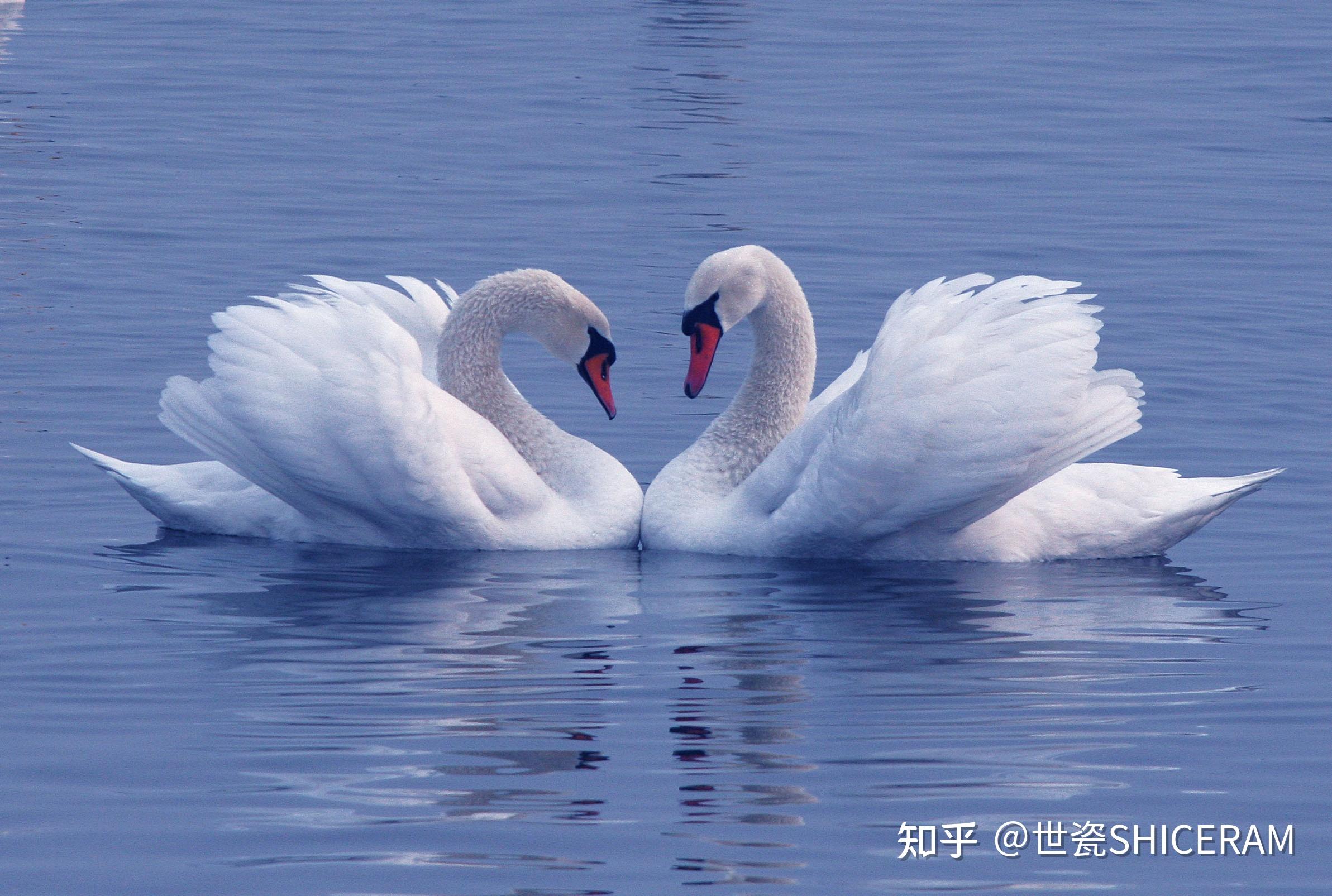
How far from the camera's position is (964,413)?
912 cm

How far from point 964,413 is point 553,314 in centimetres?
233

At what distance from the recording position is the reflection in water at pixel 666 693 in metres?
6.58

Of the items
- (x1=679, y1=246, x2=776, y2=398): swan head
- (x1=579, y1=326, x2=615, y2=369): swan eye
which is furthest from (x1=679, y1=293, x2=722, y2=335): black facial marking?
(x1=579, y1=326, x2=615, y2=369): swan eye

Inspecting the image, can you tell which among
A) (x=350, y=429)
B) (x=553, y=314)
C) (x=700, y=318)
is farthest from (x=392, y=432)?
(x=700, y=318)

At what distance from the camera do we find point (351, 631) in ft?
28.5

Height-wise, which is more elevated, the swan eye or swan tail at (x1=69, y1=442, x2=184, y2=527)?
the swan eye

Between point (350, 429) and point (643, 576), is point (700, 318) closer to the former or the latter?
point (643, 576)

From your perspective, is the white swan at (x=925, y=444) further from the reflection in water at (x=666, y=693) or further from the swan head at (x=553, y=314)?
the swan head at (x=553, y=314)

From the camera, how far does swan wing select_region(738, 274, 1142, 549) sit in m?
9.12

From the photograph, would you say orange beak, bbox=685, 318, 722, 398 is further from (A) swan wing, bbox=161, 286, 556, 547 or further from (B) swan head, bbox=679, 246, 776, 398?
(A) swan wing, bbox=161, 286, 556, 547

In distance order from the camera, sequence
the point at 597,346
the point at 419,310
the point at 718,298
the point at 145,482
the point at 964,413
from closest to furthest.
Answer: the point at 964,413
the point at 145,482
the point at 718,298
the point at 597,346
the point at 419,310

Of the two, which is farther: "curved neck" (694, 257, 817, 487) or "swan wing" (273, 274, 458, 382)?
"swan wing" (273, 274, 458, 382)

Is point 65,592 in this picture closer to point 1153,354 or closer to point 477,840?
point 477,840

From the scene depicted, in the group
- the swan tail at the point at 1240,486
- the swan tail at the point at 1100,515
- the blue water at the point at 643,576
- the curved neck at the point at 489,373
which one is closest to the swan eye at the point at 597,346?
the curved neck at the point at 489,373
